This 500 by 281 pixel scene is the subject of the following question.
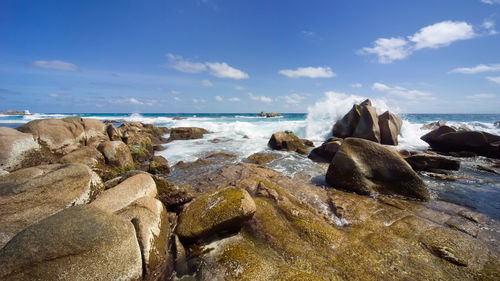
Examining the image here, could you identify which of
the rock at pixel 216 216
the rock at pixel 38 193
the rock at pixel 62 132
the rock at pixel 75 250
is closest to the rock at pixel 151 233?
the rock at pixel 75 250

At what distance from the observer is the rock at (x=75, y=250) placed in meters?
2.35

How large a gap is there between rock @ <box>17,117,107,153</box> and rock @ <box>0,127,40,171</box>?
1.06 meters

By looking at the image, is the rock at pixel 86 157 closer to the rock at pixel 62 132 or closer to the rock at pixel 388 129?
the rock at pixel 62 132

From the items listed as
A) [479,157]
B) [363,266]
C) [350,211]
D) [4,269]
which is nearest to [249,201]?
[363,266]

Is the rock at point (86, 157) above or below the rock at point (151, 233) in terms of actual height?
above

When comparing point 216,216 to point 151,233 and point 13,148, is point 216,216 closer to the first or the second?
point 151,233

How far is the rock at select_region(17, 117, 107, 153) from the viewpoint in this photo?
7.14 metres

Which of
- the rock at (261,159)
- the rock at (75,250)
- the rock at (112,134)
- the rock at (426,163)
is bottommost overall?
the rock at (261,159)

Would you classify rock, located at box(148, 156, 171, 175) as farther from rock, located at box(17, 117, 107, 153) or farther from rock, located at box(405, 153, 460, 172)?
rock, located at box(405, 153, 460, 172)

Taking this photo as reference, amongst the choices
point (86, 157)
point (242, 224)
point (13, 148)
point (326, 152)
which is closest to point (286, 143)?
point (326, 152)

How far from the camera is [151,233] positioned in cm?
333

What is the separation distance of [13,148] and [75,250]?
5429mm

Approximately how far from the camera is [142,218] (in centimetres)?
344

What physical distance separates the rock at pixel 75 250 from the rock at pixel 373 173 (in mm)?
5840
